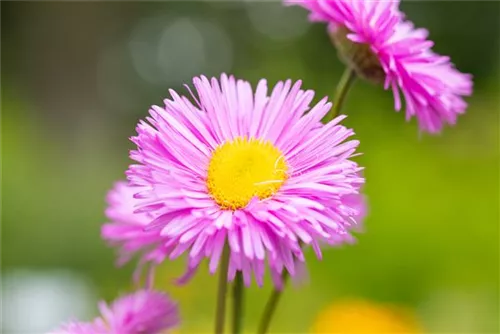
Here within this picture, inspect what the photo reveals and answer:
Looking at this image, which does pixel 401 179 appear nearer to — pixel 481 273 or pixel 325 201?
pixel 481 273

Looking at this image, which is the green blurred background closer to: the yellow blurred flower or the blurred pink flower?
the blurred pink flower

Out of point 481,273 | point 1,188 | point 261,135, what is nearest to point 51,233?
point 1,188

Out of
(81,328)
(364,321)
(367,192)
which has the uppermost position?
(367,192)

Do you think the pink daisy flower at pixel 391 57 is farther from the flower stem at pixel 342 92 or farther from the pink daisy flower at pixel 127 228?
the pink daisy flower at pixel 127 228

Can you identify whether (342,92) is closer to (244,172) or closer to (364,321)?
(244,172)

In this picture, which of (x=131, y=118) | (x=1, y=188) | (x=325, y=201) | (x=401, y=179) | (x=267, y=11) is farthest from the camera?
(x=131, y=118)

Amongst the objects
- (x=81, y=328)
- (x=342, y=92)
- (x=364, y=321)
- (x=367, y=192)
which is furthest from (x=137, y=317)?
(x=367, y=192)

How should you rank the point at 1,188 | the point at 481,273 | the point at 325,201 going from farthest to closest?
the point at 1,188, the point at 481,273, the point at 325,201
